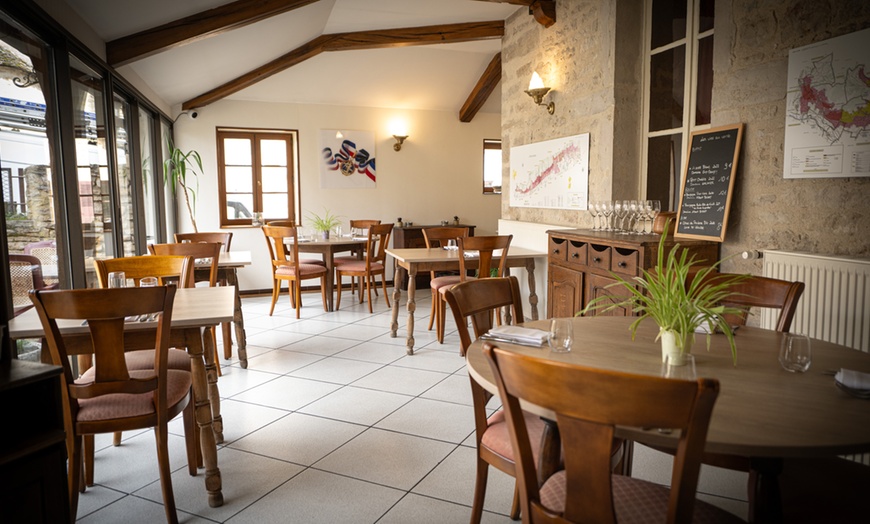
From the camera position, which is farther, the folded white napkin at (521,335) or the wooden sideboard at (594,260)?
the wooden sideboard at (594,260)

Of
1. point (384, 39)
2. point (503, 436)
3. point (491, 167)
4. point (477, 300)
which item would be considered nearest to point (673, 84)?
point (477, 300)

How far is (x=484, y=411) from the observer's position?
6.45ft

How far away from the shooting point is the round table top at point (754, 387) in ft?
3.84

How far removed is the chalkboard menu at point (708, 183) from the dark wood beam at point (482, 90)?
419cm

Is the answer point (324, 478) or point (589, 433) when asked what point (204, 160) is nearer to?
point (324, 478)

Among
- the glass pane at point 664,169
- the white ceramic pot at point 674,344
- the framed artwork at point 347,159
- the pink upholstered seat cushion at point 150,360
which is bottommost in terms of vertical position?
the pink upholstered seat cushion at point 150,360

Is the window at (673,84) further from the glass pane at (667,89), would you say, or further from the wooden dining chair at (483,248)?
the wooden dining chair at (483,248)

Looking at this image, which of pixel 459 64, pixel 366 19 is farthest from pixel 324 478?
pixel 459 64

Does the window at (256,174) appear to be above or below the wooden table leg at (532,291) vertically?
above

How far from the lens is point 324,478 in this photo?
8.23ft

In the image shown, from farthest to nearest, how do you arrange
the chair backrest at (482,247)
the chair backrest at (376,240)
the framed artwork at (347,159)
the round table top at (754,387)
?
the framed artwork at (347,159), the chair backrest at (376,240), the chair backrest at (482,247), the round table top at (754,387)

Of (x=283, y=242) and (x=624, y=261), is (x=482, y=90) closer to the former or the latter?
(x=283, y=242)

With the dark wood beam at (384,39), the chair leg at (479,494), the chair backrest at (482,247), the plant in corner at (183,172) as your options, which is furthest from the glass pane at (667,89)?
the plant in corner at (183,172)

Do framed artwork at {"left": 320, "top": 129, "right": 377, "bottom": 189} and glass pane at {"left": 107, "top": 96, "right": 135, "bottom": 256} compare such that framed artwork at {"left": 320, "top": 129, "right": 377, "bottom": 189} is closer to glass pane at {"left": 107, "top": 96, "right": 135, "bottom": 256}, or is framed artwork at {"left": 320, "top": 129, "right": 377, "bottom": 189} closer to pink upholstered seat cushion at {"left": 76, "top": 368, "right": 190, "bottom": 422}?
glass pane at {"left": 107, "top": 96, "right": 135, "bottom": 256}
